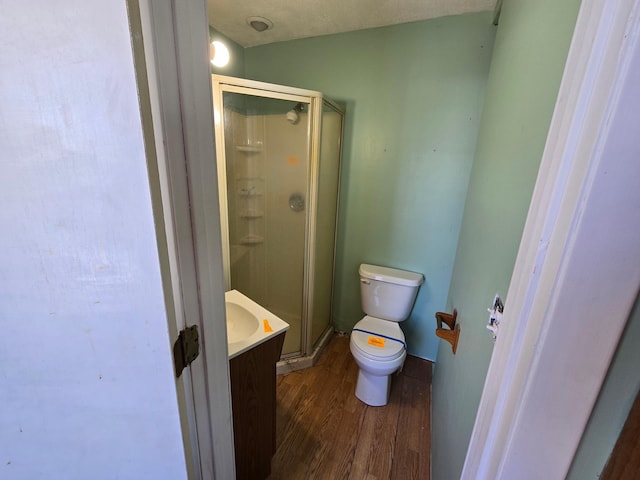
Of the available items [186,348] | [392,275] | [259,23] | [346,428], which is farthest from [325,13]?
[346,428]

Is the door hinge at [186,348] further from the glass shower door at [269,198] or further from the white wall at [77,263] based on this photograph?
the glass shower door at [269,198]

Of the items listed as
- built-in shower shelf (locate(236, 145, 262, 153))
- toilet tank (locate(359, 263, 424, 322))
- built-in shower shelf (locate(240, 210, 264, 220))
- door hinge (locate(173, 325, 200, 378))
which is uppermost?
built-in shower shelf (locate(236, 145, 262, 153))

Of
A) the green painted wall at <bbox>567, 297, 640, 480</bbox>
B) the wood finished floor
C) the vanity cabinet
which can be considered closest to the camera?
the green painted wall at <bbox>567, 297, 640, 480</bbox>

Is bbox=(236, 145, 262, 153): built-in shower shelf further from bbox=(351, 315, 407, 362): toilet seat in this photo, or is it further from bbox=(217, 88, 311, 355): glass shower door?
bbox=(351, 315, 407, 362): toilet seat

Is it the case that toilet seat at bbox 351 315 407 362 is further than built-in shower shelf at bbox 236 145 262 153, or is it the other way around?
built-in shower shelf at bbox 236 145 262 153

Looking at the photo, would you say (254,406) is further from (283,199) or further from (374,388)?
(283,199)

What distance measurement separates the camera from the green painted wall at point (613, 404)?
0.35 meters

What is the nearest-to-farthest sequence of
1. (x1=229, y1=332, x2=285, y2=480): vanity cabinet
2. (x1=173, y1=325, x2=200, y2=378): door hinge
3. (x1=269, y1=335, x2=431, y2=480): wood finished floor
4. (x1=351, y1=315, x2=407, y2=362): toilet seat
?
(x1=173, y1=325, x2=200, y2=378): door hinge < (x1=229, y1=332, x2=285, y2=480): vanity cabinet < (x1=269, y1=335, x2=431, y2=480): wood finished floor < (x1=351, y1=315, x2=407, y2=362): toilet seat

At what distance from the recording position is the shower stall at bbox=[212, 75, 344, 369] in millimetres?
1675

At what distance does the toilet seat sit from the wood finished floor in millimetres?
384

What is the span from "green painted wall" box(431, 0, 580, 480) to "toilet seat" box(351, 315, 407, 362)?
46 cm

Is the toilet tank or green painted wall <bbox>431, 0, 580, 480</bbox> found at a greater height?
green painted wall <bbox>431, 0, 580, 480</bbox>

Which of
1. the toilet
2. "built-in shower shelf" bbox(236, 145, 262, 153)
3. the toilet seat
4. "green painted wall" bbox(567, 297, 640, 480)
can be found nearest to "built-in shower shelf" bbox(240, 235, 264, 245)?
"built-in shower shelf" bbox(236, 145, 262, 153)

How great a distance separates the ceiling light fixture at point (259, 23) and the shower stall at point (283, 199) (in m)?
0.49
